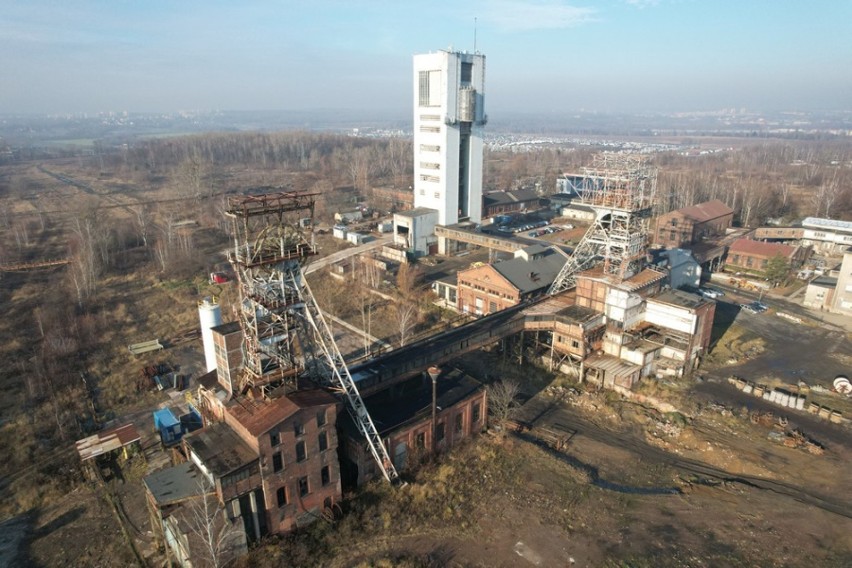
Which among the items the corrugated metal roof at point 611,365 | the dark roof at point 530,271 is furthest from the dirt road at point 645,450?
the dark roof at point 530,271

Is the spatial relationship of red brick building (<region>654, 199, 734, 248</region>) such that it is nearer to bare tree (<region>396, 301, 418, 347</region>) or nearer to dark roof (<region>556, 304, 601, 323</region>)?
dark roof (<region>556, 304, 601, 323</region>)

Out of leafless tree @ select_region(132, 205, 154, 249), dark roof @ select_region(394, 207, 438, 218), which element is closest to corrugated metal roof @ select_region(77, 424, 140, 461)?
dark roof @ select_region(394, 207, 438, 218)

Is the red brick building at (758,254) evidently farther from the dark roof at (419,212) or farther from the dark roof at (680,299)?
the dark roof at (419,212)

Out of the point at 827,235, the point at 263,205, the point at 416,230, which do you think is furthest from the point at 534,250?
the point at 827,235

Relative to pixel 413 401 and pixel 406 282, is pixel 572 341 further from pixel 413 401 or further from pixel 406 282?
pixel 406 282

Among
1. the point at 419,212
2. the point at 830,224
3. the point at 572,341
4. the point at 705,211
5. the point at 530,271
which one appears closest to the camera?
the point at 572,341

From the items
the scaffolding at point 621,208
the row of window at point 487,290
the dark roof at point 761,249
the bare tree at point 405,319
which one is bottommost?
the bare tree at point 405,319

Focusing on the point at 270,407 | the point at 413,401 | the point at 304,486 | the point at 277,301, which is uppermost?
the point at 277,301

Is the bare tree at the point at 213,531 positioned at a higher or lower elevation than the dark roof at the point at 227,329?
lower
